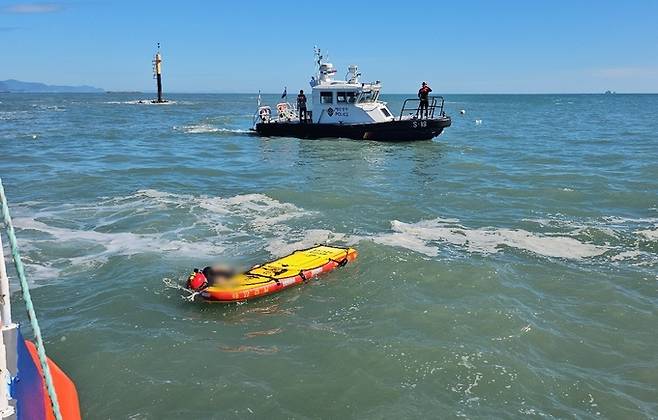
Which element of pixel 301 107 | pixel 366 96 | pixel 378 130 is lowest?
pixel 378 130

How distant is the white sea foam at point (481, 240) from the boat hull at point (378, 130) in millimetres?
18132

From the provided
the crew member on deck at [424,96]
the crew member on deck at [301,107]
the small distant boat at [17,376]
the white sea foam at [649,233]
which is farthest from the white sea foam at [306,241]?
the crew member on deck at [301,107]

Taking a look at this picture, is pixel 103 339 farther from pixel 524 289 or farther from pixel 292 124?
pixel 292 124

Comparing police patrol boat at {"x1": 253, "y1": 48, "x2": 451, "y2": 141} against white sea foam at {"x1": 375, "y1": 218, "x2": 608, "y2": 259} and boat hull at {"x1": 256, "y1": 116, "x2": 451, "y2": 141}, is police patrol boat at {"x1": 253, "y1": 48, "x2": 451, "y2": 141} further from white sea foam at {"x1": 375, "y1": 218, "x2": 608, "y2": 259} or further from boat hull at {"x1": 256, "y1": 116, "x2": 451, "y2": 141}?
white sea foam at {"x1": 375, "y1": 218, "x2": 608, "y2": 259}

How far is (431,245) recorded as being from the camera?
1275cm

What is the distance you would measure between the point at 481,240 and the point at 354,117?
69.0 feet

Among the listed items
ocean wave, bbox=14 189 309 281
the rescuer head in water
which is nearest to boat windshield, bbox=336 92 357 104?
ocean wave, bbox=14 189 309 281

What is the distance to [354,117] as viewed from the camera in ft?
109

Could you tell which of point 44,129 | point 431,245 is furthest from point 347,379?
point 44,129

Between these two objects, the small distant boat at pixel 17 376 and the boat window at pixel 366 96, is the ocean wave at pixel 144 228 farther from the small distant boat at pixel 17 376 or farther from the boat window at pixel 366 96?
the boat window at pixel 366 96

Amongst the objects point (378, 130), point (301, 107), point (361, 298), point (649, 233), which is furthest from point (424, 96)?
point (361, 298)

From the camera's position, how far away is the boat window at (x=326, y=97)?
33.2m

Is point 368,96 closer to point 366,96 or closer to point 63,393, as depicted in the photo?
point 366,96

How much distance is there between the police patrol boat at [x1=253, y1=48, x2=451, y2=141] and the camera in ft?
106
